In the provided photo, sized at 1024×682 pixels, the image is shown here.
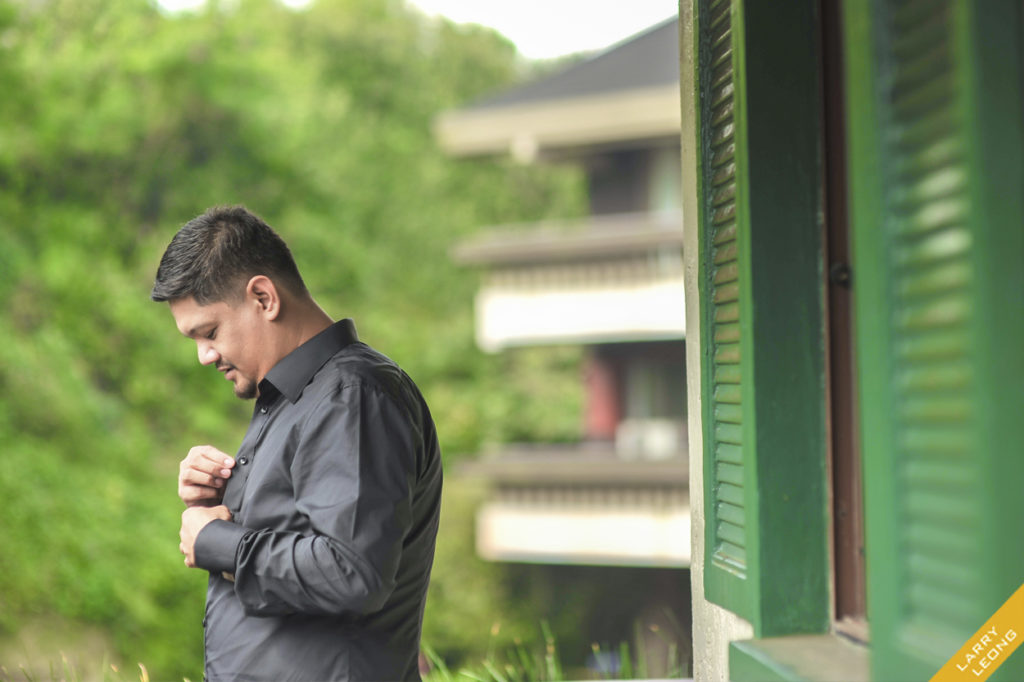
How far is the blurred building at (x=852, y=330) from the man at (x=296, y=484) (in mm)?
540

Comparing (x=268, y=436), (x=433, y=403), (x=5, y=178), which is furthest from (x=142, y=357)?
(x=268, y=436)

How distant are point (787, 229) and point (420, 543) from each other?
29.7 inches

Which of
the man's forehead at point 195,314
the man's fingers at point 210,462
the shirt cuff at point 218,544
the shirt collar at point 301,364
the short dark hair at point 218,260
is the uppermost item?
the short dark hair at point 218,260

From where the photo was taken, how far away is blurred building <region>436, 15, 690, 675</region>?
12.9m

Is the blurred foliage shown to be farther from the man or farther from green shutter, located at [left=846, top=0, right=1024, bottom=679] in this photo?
green shutter, located at [left=846, top=0, right=1024, bottom=679]

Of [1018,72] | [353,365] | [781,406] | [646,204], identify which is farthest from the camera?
[646,204]

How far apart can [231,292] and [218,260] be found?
51mm

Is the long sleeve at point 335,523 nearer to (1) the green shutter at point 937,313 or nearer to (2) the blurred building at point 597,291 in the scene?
(1) the green shutter at point 937,313

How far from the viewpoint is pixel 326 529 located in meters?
1.64

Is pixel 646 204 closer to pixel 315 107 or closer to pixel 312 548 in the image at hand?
pixel 315 107

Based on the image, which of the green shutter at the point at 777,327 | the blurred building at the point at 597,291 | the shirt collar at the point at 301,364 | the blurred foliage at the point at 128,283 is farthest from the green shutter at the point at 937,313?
the blurred foliage at the point at 128,283

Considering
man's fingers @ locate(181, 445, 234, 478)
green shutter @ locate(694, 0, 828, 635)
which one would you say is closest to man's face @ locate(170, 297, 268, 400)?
man's fingers @ locate(181, 445, 234, 478)

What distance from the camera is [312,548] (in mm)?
1640

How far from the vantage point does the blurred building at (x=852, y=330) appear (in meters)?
1.22
